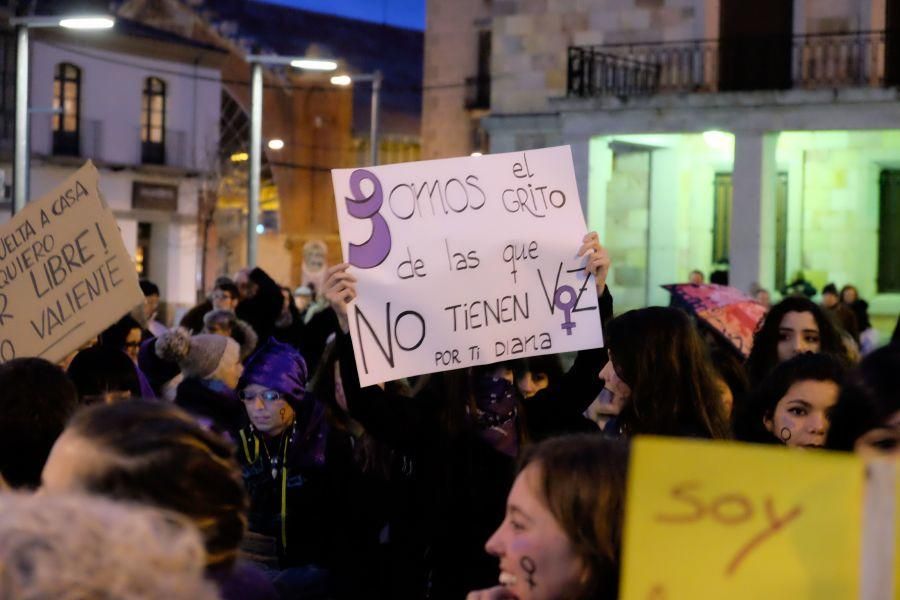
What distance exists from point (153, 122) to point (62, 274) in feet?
130

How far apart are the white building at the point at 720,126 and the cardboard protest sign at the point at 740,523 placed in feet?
64.6

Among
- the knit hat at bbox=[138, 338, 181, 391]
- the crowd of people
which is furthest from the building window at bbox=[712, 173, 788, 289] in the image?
the knit hat at bbox=[138, 338, 181, 391]

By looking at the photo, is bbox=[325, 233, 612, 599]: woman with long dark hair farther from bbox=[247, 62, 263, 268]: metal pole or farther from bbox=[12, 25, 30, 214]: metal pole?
bbox=[247, 62, 263, 268]: metal pole

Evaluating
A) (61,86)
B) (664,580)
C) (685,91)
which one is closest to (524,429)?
(664,580)

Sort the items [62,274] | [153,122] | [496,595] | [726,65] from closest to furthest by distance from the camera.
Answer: [496,595], [62,274], [726,65], [153,122]

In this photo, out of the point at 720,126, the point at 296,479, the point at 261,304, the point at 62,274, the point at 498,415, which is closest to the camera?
the point at 498,415

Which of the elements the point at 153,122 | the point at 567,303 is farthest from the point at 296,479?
the point at 153,122

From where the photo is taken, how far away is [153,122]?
45.3 m

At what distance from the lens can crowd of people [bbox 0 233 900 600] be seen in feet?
7.02

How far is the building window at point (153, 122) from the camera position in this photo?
4472 centimetres

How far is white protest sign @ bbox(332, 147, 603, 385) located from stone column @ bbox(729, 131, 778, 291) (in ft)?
56.5

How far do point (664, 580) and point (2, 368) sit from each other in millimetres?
2826

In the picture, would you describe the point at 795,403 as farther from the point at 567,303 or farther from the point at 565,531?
the point at 565,531

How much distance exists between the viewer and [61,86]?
4231cm
